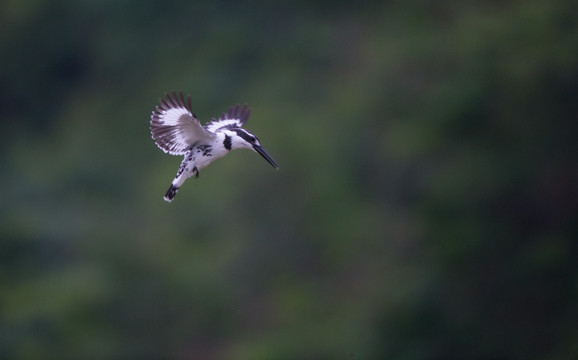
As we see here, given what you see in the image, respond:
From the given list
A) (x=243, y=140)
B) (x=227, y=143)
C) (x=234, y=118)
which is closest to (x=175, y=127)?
(x=227, y=143)

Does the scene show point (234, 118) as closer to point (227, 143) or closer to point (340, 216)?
point (227, 143)

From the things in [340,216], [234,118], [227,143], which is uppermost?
[340,216]

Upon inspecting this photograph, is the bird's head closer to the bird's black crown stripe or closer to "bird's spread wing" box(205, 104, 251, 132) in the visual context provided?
the bird's black crown stripe

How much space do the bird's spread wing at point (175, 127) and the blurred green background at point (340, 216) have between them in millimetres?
9843

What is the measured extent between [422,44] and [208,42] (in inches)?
225

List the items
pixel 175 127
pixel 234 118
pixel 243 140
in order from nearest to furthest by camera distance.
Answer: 1. pixel 175 127
2. pixel 243 140
3. pixel 234 118

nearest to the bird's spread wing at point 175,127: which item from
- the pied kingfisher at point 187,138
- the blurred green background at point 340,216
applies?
the pied kingfisher at point 187,138

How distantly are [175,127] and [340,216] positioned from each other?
1230cm

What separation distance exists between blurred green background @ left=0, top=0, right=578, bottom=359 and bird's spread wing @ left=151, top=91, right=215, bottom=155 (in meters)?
9.84

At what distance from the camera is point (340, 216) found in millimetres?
19234

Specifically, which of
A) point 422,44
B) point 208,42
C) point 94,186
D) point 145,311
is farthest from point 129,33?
point 145,311

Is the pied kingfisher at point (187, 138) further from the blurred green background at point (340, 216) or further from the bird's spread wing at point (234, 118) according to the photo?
the blurred green background at point (340, 216)

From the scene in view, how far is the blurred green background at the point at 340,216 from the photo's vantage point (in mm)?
17781

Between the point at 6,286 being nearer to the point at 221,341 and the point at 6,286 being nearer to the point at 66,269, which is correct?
the point at 66,269
